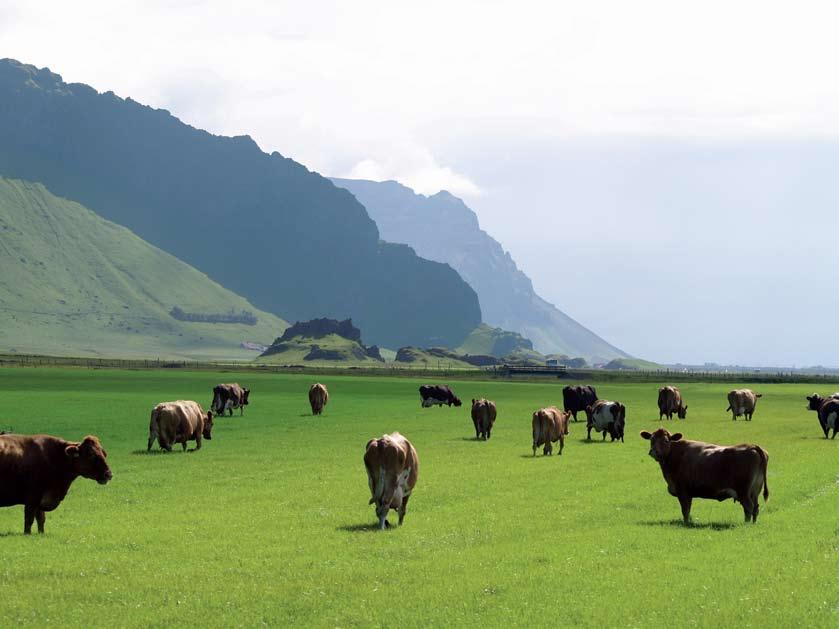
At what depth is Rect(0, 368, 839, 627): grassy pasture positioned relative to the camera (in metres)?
15.4

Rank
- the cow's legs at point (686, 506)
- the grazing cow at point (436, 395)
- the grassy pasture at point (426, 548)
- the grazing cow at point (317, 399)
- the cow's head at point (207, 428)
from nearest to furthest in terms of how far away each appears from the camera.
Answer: the grassy pasture at point (426, 548) < the cow's legs at point (686, 506) < the cow's head at point (207, 428) < the grazing cow at point (317, 399) < the grazing cow at point (436, 395)

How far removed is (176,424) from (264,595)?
2648 cm

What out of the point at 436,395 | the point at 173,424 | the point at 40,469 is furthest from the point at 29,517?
the point at 436,395

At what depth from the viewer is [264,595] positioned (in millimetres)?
16250

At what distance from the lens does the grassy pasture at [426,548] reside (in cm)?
1539

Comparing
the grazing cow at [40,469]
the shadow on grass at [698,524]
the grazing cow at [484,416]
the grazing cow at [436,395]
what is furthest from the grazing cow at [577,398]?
the grazing cow at [40,469]

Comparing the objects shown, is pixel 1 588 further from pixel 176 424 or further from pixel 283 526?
pixel 176 424

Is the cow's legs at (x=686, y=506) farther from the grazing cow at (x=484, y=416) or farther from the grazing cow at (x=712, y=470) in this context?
the grazing cow at (x=484, y=416)

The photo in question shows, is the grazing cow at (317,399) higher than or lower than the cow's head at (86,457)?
lower

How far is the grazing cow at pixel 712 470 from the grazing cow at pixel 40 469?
13762 millimetres

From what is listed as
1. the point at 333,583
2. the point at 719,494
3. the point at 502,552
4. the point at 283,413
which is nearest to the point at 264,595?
the point at 333,583

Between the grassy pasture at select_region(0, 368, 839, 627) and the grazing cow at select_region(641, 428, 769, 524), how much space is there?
72 cm

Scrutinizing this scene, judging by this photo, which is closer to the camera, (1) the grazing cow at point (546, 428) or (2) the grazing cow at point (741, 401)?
(1) the grazing cow at point (546, 428)

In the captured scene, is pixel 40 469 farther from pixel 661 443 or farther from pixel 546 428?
pixel 546 428
